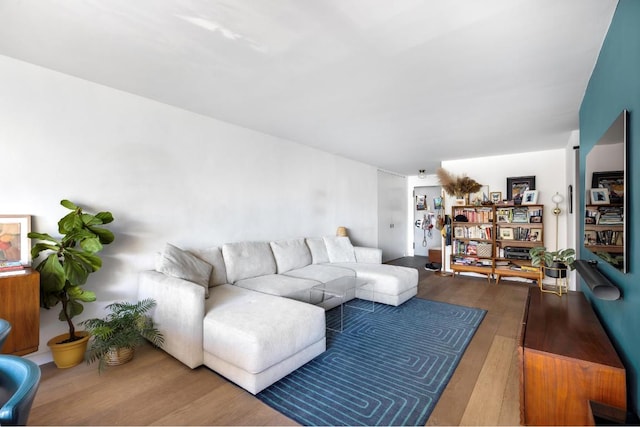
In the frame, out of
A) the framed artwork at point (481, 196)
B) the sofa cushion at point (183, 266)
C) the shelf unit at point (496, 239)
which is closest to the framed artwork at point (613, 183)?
the sofa cushion at point (183, 266)

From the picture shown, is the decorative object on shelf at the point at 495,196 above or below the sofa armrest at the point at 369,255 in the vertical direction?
above

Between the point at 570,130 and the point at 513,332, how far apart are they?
9.27 ft

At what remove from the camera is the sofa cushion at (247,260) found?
3.30 meters

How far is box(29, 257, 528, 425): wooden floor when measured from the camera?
5.57 ft

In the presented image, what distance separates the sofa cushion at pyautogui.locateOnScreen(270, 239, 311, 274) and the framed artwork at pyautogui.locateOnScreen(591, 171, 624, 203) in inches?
123

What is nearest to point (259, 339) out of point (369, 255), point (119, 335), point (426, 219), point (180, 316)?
point (180, 316)

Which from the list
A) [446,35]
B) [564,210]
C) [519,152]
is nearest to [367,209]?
[519,152]

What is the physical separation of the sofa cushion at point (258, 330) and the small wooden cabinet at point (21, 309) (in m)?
1.14

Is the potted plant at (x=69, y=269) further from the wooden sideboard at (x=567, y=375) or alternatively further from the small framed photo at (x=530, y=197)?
the small framed photo at (x=530, y=197)

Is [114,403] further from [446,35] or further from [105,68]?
[446,35]

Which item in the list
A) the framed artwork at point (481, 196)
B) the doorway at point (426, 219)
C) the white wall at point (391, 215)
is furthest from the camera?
the doorway at point (426, 219)

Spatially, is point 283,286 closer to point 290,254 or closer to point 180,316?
point 290,254

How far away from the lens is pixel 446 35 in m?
1.83

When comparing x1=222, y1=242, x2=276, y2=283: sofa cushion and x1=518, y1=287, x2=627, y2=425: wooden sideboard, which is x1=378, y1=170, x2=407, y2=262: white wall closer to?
x1=222, y1=242, x2=276, y2=283: sofa cushion
